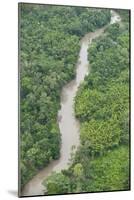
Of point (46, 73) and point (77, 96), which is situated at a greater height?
point (46, 73)

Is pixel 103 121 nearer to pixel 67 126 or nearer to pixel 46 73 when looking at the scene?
pixel 67 126

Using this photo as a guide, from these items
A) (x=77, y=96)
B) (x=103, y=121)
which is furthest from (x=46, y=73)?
(x=103, y=121)

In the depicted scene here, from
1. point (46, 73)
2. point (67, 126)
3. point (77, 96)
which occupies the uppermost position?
point (46, 73)

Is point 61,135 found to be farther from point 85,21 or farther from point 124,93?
point 85,21
